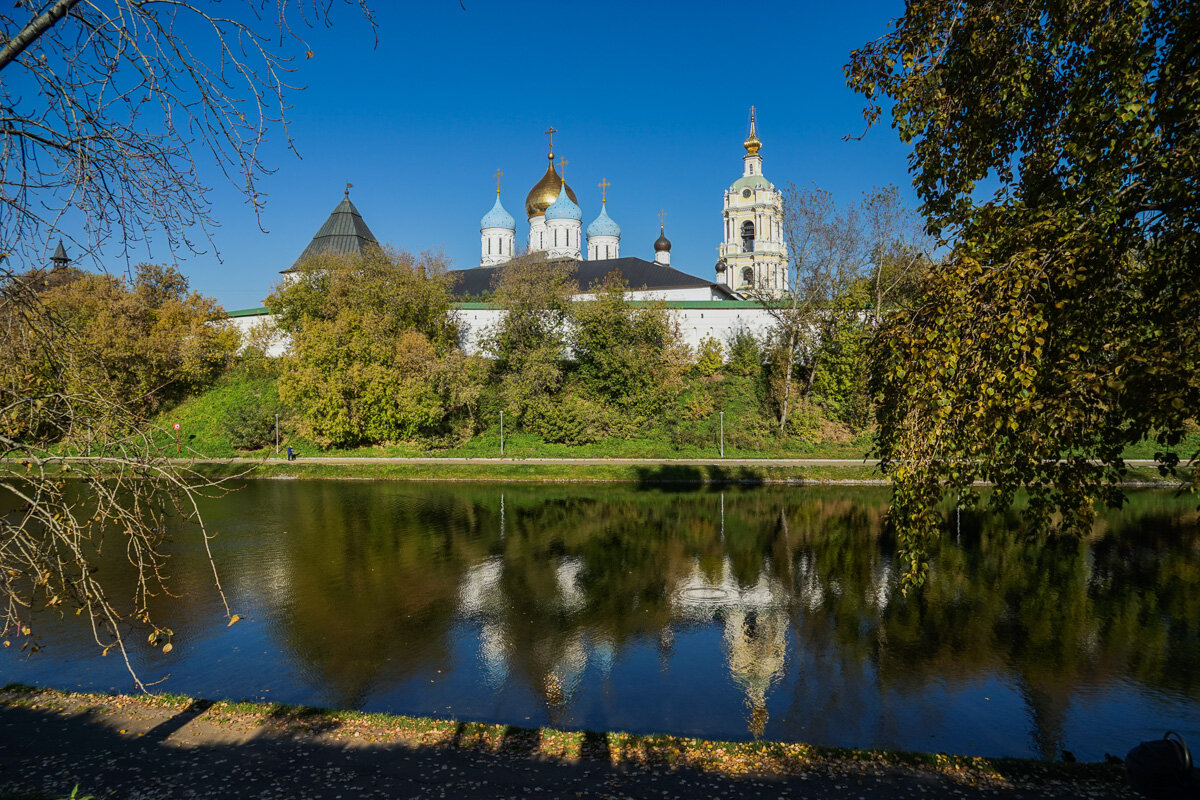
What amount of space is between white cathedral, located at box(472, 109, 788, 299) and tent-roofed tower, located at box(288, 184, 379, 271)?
6906 millimetres

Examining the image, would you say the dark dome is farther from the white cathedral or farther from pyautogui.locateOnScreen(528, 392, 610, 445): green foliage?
pyautogui.locateOnScreen(528, 392, 610, 445): green foliage

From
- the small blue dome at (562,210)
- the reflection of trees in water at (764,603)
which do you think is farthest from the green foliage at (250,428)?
the small blue dome at (562,210)

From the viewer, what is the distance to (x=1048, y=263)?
5.10 m

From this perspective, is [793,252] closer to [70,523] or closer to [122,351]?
[122,351]

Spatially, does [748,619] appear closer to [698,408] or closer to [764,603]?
[764,603]

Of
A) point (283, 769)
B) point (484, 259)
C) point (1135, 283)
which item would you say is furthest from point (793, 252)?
point (484, 259)

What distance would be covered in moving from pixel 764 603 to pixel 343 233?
40.6 metres

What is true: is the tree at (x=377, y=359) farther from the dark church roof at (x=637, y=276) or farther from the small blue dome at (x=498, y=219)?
the small blue dome at (x=498, y=219)

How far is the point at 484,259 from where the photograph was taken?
59.1 metres

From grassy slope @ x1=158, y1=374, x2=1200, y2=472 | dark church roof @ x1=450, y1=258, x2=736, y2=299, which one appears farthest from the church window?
grassy slope @ x1=158, y1=374, x2=1200, y2=472

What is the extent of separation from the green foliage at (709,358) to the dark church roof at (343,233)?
856 inches

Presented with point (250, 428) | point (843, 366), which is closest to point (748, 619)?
point (843, 366)

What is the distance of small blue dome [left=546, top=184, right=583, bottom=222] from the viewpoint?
2138 inches

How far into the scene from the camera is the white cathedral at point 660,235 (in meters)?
45.8
